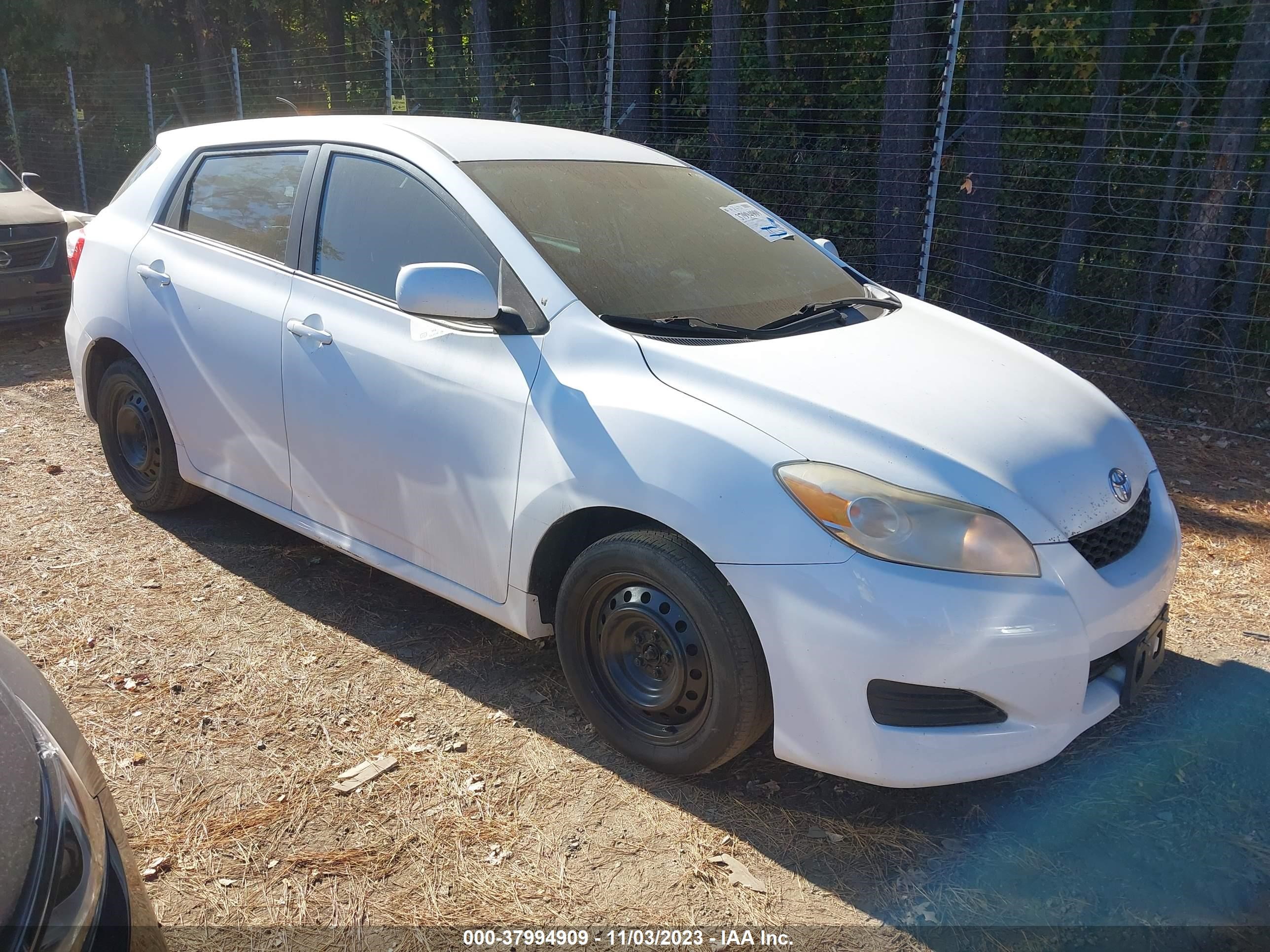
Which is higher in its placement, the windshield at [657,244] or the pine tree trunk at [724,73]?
the pine tree trunk at [724,73]

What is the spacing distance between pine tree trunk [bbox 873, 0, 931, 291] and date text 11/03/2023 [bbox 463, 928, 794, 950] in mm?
7736

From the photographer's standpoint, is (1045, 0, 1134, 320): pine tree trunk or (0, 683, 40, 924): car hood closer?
(0, 683, 40, 924): car hood

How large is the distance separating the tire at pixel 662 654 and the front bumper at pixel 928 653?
80mm

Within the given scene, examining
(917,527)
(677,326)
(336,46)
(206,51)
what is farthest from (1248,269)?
(206,51)

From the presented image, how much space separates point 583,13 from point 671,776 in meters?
16.9

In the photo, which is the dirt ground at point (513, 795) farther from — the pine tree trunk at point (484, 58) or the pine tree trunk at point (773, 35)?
the pine tree trunk at point (484, 58)

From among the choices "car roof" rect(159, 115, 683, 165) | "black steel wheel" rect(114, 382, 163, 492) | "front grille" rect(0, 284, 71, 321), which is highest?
"car roof" rect(159, 115, 683, 165)

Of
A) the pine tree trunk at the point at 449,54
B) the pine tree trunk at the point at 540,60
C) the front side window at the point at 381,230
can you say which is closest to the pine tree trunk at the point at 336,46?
the pine tree trunk at the point at 449,54

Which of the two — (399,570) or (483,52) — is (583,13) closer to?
(483,52)

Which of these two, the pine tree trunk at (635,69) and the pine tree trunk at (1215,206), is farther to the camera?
the pine tree trunk at (635,69)

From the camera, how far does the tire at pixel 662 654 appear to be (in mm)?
2734

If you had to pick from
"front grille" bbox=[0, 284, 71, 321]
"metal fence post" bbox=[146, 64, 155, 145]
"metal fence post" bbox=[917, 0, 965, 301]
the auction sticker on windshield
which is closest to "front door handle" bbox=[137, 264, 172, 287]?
A: the auction sticker on windshield

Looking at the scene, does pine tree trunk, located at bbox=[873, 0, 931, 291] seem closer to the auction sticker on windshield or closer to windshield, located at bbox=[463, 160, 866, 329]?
the auction sticker on windshield

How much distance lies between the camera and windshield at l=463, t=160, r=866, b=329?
10.8 feet
